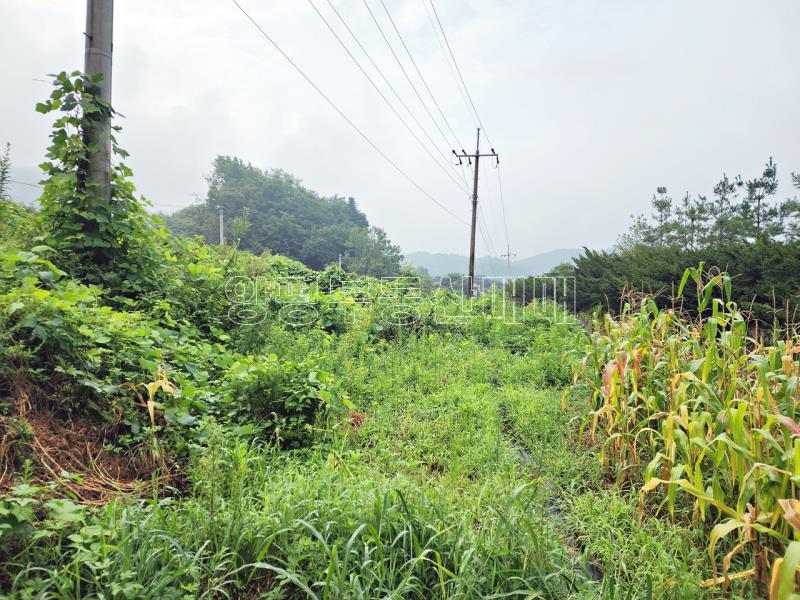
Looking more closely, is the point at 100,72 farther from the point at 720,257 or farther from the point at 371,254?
the point at 371,254

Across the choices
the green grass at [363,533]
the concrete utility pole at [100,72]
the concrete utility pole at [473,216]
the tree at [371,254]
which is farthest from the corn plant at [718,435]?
the tree at [371,254]

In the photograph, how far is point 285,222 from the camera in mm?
49406

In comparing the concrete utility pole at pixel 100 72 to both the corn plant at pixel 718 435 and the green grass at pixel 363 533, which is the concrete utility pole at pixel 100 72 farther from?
the corn plant at pixel 718 435

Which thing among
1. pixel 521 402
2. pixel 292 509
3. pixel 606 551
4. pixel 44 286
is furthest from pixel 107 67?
pixel 606 551

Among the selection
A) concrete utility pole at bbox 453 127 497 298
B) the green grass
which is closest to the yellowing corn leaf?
the green grass

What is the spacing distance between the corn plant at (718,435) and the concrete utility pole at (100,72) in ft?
15.2

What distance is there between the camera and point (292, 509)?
2.01 metres

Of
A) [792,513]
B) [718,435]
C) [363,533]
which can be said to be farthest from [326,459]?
[792,513]

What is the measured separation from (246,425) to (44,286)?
1.96 m

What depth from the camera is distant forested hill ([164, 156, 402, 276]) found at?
4916 cm

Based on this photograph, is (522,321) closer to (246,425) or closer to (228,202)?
(246,425)

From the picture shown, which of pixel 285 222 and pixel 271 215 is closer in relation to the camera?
pixel 285 222

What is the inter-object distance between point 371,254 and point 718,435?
55291 mm

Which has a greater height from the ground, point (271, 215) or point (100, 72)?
point (271, 215)
